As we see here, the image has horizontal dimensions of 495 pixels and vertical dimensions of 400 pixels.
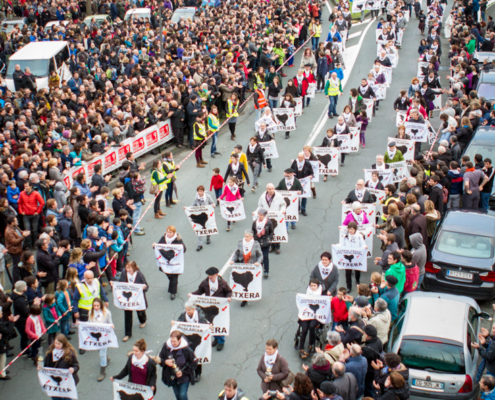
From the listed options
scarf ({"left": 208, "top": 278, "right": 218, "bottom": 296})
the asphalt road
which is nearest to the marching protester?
the asphalt road

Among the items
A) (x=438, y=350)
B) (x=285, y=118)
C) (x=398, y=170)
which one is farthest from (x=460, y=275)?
(x=285, y=118)

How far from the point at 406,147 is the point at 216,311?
9276 mm

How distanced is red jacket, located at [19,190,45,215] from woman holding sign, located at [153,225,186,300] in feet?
11.5

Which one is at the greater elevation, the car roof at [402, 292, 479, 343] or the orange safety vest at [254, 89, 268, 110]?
the orange safety vest at [254, 89, 268, 110]

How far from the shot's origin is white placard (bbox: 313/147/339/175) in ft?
55.7

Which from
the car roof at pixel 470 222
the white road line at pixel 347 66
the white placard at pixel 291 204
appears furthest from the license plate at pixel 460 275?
the white road line at pixel 347 66

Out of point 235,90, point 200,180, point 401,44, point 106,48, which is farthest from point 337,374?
point 401,44

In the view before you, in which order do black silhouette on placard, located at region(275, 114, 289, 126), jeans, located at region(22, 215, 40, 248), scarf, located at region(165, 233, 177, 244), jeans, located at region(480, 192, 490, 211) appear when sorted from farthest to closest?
black silhouette on placard, located at region(275, 114, 289, 126), jeans, located at region(480, 192, 490, 211), jeans, located at region(22, 215, 40, 248), scarf, located at region(165, 233, 177, 244)

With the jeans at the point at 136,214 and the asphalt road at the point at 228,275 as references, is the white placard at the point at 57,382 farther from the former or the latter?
the jeans at the point at 136,214

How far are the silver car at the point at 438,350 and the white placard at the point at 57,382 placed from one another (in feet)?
16.4

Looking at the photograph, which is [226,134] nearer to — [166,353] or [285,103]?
[285,103]

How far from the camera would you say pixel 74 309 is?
36.0 ft

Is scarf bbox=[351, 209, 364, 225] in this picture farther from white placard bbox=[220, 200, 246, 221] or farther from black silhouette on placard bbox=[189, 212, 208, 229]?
black silhouette on placard bbox=[189, 212, 208, 229]

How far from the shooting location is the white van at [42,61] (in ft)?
76.9
